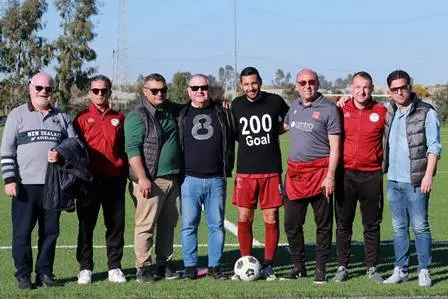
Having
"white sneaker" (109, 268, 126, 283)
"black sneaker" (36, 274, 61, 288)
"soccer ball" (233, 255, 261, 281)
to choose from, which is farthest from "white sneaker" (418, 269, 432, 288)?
"black sneaker" (36, 274, 61, 288)

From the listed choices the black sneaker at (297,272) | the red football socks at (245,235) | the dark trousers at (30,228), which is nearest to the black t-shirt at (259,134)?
the red football socks at (245,235)

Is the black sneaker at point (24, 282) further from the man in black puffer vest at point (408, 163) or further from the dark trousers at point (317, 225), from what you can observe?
the man in black puffer vest at point (408, 163)

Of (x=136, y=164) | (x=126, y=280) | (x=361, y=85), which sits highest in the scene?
(x=361, y=85)

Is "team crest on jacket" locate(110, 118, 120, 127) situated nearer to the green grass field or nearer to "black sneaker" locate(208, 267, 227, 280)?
the green grass field

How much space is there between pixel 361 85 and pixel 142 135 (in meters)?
2.15

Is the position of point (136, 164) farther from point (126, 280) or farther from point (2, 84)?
point (2, 84)

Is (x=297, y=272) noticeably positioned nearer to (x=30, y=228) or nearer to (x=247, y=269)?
(x=247, y=269)

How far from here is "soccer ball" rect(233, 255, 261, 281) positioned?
7270mm

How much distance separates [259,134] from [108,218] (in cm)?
171

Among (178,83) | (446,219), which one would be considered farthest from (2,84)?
(446,219)

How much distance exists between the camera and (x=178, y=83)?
66688mm

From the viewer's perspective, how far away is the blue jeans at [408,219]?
7.04 metres

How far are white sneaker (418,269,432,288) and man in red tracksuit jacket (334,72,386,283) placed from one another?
1.24 feet

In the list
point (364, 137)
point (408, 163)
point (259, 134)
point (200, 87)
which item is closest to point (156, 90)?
point (200, 87)
